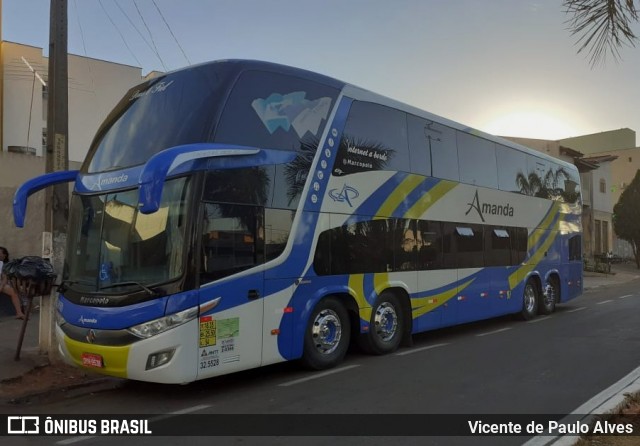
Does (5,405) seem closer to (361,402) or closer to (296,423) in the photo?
(296,423)

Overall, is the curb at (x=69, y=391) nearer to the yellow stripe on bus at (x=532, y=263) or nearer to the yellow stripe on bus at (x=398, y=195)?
the yellow stripe on bus at (x=398, y=195)

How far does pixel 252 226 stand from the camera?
7.18 metres

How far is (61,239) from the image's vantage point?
8445 millimetres

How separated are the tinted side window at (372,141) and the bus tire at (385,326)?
2.20m

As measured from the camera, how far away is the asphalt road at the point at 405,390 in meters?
5.82

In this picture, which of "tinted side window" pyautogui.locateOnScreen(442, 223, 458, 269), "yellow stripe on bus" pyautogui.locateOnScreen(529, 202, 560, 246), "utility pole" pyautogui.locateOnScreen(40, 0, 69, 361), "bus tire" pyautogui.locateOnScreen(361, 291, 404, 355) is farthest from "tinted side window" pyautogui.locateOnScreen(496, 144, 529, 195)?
"utility pole" pyautogui.locateOnScreen(40, 0, 69, 361)

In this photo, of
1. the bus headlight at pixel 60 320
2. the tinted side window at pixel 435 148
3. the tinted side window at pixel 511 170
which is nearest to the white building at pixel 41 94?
the bus headlight at pixel 60 320

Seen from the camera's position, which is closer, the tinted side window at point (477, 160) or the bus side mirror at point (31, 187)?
the bus side mirror at point (31, 187)

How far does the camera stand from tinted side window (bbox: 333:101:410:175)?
8.71 m

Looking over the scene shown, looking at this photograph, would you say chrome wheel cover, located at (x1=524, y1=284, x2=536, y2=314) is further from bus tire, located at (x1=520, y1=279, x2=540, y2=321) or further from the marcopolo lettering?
the marcopolo lettering

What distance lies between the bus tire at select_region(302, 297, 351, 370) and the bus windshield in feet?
7.98

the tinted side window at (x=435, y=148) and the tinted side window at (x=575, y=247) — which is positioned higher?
the tinted side window at (x=435, y=148)

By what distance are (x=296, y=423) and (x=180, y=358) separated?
4.87 ft

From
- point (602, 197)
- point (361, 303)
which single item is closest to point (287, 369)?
point (361, 303)
